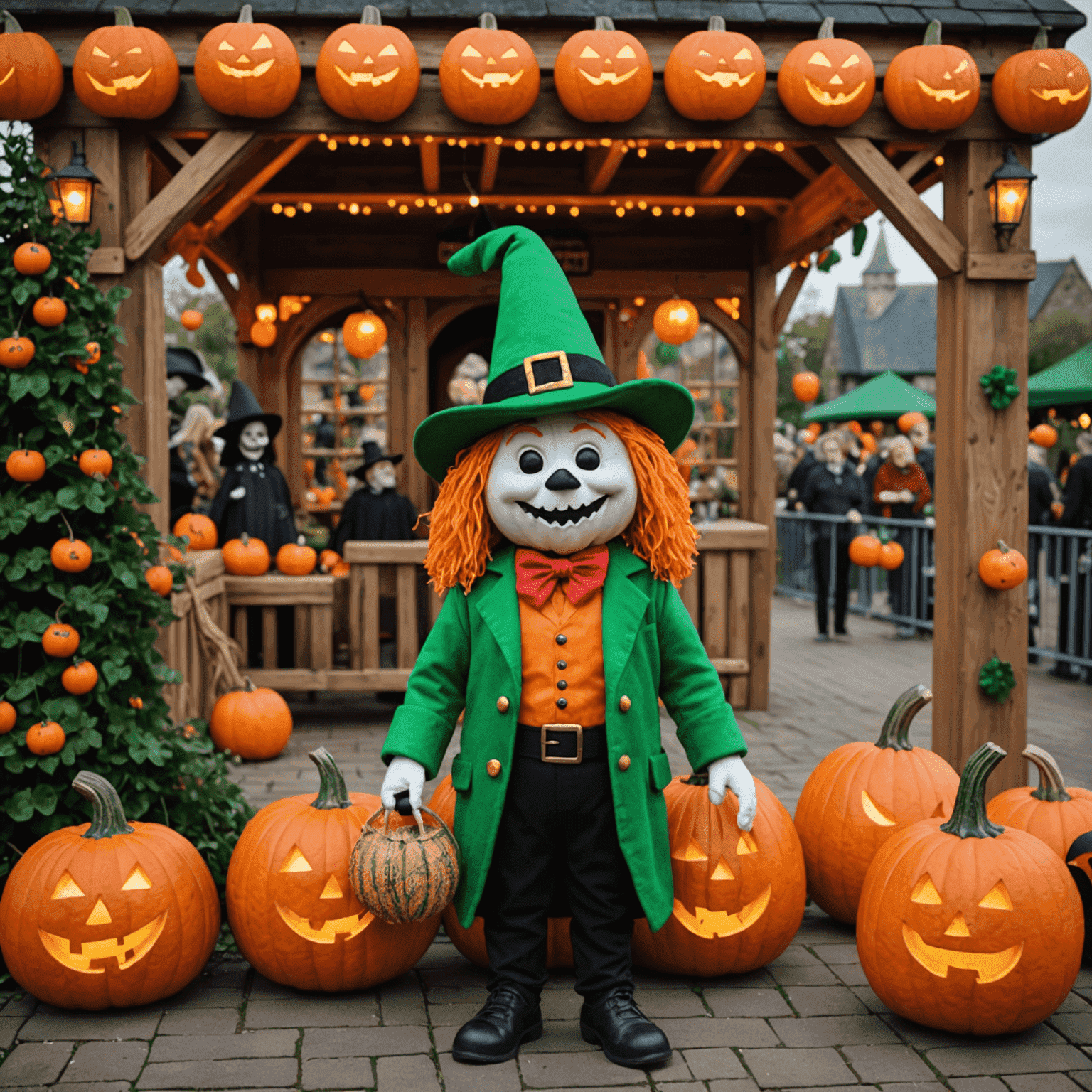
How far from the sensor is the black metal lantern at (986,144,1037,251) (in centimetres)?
487

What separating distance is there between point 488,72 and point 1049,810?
3520mm

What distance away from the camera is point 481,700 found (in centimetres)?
302

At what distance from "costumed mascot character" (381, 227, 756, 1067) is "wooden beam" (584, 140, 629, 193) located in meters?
3.58

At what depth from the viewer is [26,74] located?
4.49 m

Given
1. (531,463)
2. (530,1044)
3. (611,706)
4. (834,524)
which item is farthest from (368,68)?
(834,524)

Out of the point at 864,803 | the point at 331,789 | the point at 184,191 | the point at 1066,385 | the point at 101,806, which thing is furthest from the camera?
the point at 1066,385

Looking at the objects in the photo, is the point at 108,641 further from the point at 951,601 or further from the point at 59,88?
the point at 951,601

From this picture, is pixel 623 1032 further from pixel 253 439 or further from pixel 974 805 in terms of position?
pixel 253 439

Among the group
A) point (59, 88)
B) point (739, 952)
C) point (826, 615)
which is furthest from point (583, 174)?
point (739, 952)

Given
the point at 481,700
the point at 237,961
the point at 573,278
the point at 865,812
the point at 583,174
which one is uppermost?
the point at 583,174

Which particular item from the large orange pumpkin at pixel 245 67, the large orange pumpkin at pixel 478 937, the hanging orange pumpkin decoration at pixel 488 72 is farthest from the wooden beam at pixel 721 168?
the large orange pumpkin at pixel 478 937

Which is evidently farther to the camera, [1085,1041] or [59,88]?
[59,88]

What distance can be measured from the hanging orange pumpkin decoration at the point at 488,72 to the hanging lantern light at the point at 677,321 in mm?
3414

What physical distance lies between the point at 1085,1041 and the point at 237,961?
8.07 feet
